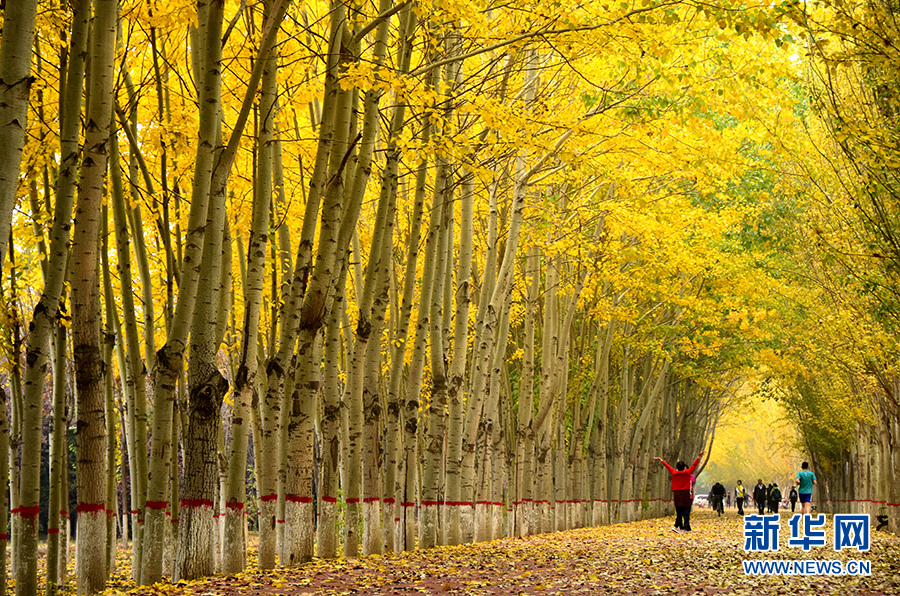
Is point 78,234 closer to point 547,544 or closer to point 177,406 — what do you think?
point 177,406

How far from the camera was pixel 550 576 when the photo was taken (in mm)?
10500

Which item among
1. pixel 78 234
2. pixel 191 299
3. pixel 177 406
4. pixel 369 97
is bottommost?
pixel 177 406

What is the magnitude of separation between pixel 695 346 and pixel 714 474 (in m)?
97.7

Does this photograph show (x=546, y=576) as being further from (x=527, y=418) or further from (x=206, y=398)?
(x=527, y=418)

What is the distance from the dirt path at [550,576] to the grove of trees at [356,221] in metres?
0.99

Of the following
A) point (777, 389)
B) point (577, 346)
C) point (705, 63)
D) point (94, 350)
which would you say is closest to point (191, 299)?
point (94, 350)

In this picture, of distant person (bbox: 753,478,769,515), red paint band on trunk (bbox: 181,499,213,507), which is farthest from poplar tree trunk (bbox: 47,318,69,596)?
distant person (bbox: 753,478,769,515)

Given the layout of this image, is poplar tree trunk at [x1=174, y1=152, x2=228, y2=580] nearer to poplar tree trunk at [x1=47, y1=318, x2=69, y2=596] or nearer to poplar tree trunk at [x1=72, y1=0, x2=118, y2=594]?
poplar tree trunk at [x1=72, y1=0, x2=118, y2=594]

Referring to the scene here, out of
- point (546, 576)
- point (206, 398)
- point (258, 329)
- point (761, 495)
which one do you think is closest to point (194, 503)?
point (206, 398)

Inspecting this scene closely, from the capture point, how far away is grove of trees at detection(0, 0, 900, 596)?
29.4 ft

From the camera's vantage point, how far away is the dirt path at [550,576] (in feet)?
28.6

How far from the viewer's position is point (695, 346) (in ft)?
91.2

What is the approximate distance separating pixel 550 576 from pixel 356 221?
202 inches

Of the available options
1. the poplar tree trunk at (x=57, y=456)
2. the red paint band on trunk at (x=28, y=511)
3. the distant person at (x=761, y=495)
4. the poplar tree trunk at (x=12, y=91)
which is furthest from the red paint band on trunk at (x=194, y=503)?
the distant person at (x=761, y=495)
